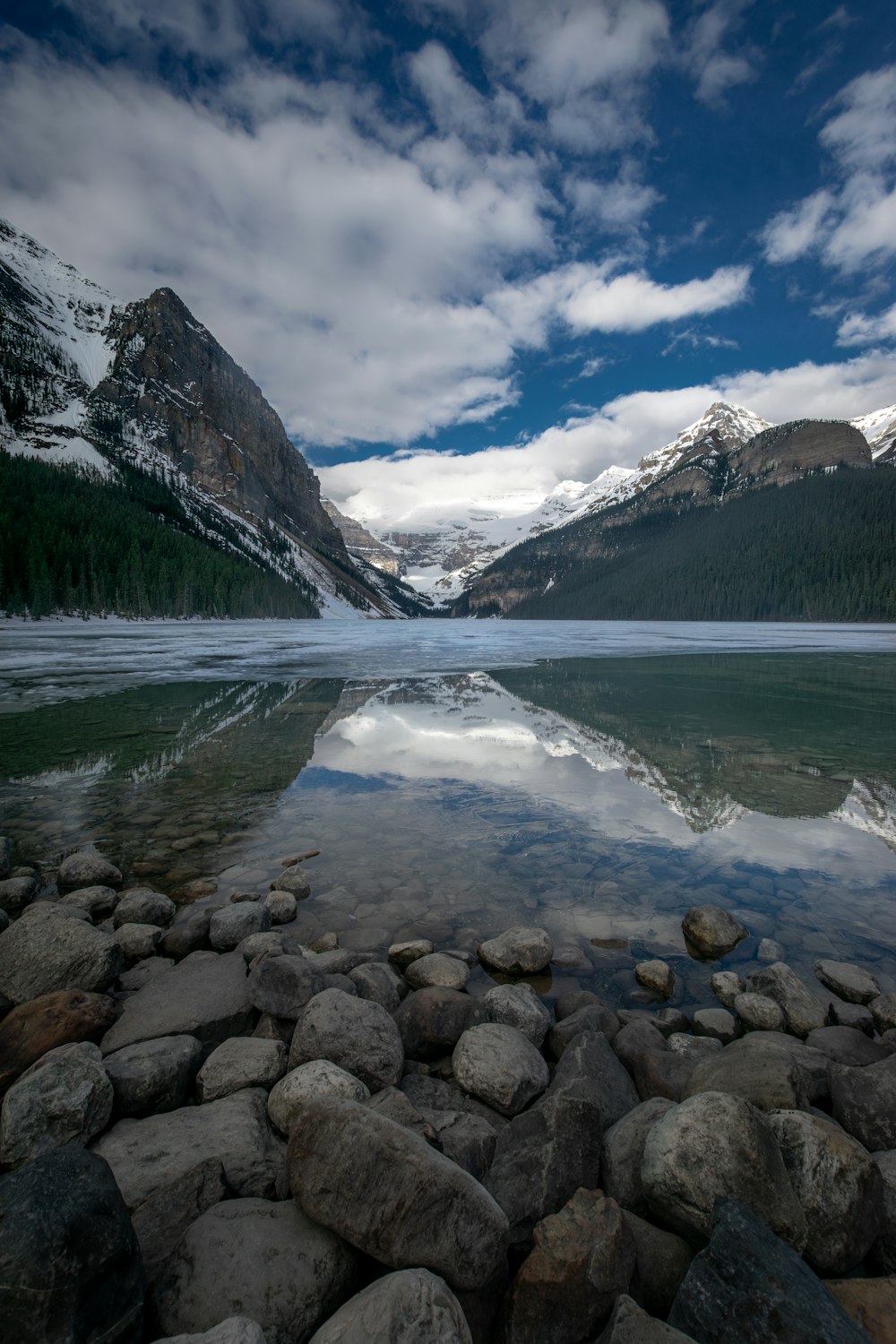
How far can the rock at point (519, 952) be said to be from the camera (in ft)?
14.7

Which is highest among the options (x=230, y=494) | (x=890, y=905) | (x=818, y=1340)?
(x=230, y=494)

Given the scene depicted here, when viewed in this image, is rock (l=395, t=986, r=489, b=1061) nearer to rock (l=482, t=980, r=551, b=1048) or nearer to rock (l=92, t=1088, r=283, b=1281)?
rock (l=482, t=980, r=551, b=1048)

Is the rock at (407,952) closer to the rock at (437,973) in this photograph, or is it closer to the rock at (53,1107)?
the rock at (437,973)

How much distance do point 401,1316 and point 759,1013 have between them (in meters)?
3.08

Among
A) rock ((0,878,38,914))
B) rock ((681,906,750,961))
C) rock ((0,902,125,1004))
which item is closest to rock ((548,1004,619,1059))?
rock ((681,906,750,961))

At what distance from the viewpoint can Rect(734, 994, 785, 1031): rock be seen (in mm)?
3822

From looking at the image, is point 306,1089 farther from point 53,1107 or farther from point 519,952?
point 519,952

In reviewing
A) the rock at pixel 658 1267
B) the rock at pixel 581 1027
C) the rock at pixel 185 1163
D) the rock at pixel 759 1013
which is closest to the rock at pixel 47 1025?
the rock at pixel 185 1163

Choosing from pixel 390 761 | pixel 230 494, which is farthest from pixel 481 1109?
pixel 230 494

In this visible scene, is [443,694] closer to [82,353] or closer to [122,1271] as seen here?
[122,1271]

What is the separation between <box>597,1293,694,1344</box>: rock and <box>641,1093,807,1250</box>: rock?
474 millimetres

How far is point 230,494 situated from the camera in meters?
180

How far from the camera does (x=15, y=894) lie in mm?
5125

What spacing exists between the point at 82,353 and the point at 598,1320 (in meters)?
240
